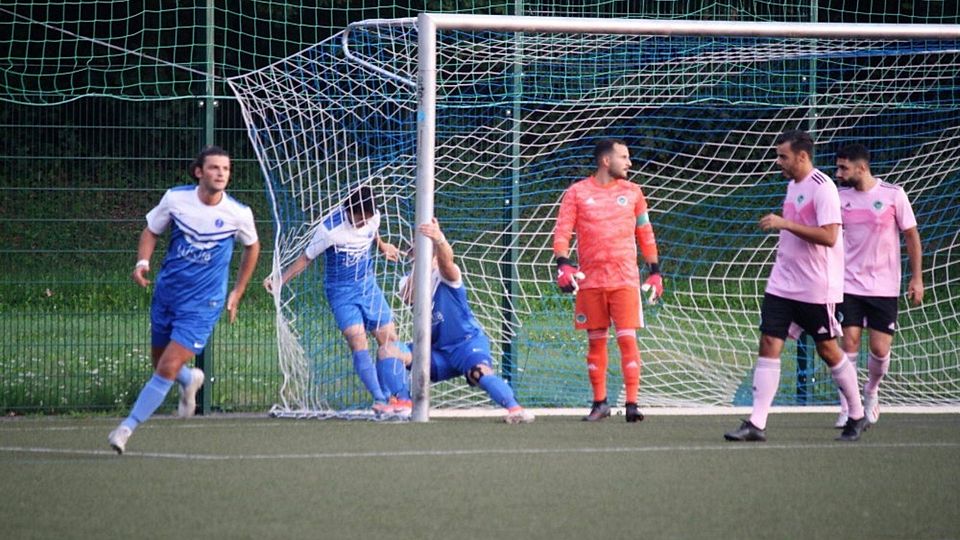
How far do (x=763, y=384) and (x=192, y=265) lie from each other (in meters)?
3.20

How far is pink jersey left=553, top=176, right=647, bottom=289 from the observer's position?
10.3 m

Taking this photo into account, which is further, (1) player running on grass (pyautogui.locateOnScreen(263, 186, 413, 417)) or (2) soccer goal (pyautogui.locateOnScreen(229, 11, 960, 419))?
(2) soccer goal (pyautogui.locateOnScreen(229, 11, 960, 419))

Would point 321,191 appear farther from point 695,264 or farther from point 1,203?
point 695,264

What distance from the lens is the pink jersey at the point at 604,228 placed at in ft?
33.7

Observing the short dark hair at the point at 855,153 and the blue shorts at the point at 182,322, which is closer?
the blue shorts at the point at 182,322

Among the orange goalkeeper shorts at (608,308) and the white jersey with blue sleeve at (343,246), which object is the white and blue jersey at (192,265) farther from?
the orange goalkeeper shorts at (608,308)

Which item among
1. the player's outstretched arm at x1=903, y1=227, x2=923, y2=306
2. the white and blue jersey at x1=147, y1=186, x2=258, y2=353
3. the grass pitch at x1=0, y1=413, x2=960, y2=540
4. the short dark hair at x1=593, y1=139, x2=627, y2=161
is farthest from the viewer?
the short dark hair at x1=593, y1=139, x2=627, y2=161

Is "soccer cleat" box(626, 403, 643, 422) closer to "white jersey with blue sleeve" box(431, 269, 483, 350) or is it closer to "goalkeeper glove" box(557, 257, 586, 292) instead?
"goalkeeper glove" box(557, 257, 586, 292)

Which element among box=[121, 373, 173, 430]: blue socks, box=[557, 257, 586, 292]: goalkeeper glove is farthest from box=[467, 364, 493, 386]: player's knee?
box=[121, 373, 173, 430]: blue socks

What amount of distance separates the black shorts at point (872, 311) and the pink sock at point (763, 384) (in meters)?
1.18

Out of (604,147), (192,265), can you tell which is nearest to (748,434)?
(604,147)

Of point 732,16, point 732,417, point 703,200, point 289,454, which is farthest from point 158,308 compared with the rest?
point 732,16

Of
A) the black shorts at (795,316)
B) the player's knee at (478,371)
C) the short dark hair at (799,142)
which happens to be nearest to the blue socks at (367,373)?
the player's knee at (478,371)

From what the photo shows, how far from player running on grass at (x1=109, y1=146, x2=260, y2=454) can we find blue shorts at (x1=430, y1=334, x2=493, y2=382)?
6.08 feet
